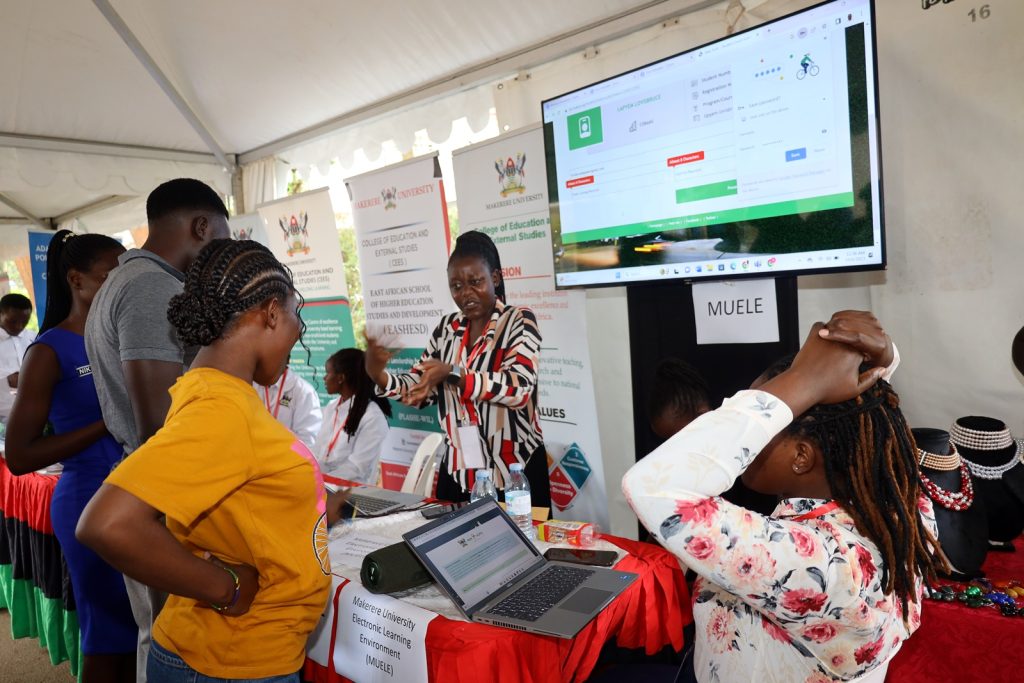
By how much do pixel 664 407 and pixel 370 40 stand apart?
2.37 metres

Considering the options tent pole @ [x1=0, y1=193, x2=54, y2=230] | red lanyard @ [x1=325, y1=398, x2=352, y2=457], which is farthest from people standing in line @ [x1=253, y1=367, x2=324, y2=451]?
tent pole @ [x1=0, y1=193, x2=54, y2=230]

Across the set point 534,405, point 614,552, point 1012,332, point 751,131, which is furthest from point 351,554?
point 1012,332

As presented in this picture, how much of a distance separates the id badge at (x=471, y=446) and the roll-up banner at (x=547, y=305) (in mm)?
827

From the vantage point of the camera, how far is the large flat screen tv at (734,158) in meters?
1.89

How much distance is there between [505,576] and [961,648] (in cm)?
Answer: 108

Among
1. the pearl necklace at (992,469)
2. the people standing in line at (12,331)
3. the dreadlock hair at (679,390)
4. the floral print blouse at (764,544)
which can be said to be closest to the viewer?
the floral print blouse at (764,544)

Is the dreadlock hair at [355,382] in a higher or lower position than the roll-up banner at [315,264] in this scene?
lower

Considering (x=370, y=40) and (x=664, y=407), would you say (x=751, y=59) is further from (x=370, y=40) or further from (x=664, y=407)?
(x=370, y=40)

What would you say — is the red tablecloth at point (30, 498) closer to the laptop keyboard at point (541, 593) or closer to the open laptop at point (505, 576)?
the open laptop at point (505, 576)

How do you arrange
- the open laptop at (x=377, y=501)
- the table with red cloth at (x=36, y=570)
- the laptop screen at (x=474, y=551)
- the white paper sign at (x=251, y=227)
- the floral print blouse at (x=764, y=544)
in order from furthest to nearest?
the white paper sign at (x=251, y=227) < the table with red cloth at (x=36, y=570) < the open laptop at (x=377, y=501) < the laptop screen at (x=474, y=551) < the floral print blouse at (x=764, y=544)

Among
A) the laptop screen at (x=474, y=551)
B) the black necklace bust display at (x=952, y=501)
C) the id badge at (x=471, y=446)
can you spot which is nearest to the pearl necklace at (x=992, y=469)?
the black necklace bust display at (x=952, y=501)

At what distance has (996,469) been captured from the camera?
5.37ft

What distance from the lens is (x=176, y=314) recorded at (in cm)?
115

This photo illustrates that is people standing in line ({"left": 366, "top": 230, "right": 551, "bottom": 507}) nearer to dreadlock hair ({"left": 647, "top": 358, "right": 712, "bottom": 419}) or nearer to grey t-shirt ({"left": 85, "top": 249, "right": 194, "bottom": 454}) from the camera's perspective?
dreadlock hair ({"left": 647, "top": 358, "right": 712, "bottom": 419})
